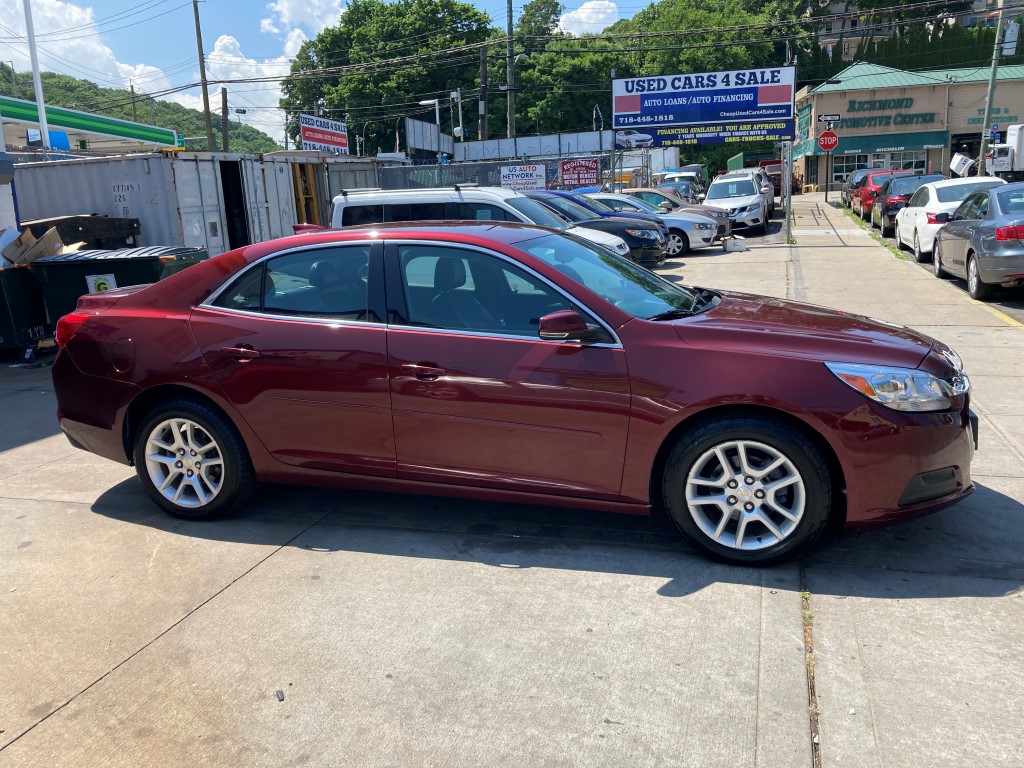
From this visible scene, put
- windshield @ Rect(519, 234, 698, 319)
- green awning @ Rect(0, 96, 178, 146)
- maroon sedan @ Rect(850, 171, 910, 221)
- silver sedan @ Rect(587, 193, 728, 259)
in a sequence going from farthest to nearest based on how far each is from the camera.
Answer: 1. green awning @ Rect(0, 96, 178, 146)
2. maroon sedan @ Rect(850, 171, 910, 221)
3. silver sedan @ Rect(587, 193, 728, 259)
4. windshield @ Rect(519, 234, 698, 319)

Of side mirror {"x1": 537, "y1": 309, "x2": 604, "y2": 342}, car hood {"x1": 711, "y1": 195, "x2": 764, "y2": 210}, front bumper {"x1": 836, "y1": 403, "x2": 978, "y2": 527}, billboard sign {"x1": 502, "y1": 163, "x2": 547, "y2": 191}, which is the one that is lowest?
front bumper {"x1": 836, "y1": 403, "x2": 978, "y2": 527}

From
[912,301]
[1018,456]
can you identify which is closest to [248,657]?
[1018,456]

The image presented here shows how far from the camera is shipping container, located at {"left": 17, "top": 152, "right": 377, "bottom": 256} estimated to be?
14.1 metres

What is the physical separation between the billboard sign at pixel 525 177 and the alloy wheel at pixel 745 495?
61.4 feet

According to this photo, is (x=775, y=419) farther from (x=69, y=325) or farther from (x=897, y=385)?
(x=69, y=325)

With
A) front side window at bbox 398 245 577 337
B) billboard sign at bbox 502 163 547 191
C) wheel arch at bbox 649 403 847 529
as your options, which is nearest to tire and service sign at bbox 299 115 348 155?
billboard sign at bbox 502 163 547 191

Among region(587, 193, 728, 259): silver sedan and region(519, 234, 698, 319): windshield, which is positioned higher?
region(519, 234, 698, 319): windshield

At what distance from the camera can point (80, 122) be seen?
33.0m

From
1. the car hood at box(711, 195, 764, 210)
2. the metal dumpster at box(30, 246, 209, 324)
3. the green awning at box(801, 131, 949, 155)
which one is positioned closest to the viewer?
the metal dumpster at box(30, 246, 209, 324)

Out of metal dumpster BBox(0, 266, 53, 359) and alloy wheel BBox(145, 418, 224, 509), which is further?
metal dumpster BBox(0, 266, 53, 359)

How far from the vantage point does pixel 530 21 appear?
96188 mm

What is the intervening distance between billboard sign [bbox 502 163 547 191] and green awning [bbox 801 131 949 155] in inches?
1357

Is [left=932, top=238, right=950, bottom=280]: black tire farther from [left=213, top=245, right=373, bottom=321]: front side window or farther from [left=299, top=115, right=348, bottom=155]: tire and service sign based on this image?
[left=299, top=115, right=348, bottom=155]: tire and service sign

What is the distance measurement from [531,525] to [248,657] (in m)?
1.71
